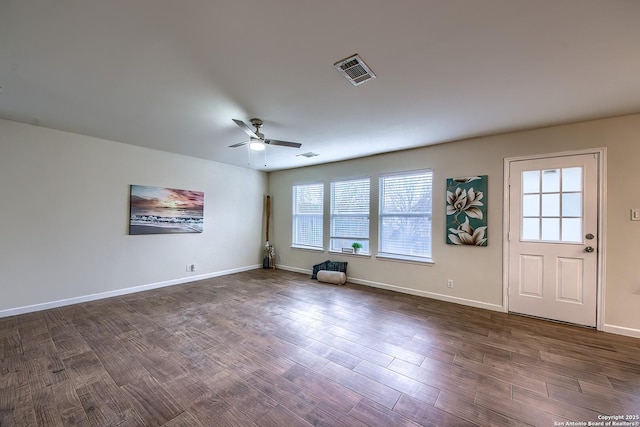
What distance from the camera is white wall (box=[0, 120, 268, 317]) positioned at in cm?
335

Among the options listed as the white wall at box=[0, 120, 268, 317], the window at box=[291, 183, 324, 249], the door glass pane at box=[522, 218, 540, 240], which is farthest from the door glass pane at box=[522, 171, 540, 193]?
the white wall at box=[0, 120, 268, 317]

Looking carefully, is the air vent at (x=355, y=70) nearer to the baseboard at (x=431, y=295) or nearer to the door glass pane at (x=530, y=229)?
the door glass pane at (x=530, y=229)

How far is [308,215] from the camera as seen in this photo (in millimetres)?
6039

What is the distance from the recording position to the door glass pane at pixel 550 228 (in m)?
3.25

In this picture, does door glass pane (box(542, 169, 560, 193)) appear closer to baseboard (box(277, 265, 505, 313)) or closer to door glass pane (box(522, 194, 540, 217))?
door glass pane (box(522, 194, 540, 217))

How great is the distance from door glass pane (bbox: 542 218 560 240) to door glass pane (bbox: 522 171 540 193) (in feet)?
1.40

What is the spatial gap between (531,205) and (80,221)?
6.76m

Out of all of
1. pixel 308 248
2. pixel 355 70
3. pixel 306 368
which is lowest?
pixel 306 368

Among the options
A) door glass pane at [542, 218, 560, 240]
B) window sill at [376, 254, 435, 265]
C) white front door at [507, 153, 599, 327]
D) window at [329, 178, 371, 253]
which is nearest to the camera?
white front door at [507, 153, 599, 327]

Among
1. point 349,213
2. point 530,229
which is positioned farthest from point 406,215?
point 530,229

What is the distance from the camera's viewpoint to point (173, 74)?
2.21 metres

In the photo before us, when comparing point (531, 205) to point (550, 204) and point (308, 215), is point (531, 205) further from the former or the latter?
point (308, 215)

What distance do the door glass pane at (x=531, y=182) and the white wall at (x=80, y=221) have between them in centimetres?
573

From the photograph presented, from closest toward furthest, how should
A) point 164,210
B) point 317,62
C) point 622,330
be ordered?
point 317,62 → point 622,330 → point 164,210
